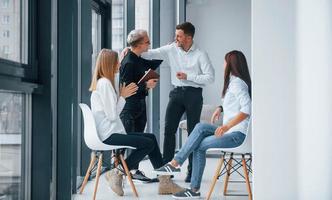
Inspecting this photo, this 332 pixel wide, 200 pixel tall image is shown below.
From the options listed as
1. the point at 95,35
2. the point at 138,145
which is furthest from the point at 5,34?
the point at 95,35

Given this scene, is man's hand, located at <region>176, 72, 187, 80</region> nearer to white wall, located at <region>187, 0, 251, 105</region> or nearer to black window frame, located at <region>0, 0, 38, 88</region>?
black window frame, located at <region>0, 0, 38, 88</region>

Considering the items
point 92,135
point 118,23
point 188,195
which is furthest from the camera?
point 118,23

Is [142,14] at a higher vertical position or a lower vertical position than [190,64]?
higher

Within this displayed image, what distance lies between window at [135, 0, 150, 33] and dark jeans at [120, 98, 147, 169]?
2.18m

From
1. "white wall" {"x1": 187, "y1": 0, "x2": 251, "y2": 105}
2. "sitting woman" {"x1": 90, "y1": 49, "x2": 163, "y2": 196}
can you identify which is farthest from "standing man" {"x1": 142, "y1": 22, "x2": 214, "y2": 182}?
"white wall" {"x1": 187, "y1": 0, "x2": 251, "y2": 105}

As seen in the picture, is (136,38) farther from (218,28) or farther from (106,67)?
(218,28)

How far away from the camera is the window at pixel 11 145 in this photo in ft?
9.74

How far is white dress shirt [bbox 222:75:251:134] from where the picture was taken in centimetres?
383

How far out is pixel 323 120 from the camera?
2393mm

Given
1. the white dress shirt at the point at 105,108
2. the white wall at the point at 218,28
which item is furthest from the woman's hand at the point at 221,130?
the white wall at the point at 218,28

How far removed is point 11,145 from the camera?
312 centimetres

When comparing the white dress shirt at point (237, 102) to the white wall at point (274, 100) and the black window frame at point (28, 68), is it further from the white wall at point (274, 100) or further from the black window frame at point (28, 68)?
the black window frame at point (28, 68)

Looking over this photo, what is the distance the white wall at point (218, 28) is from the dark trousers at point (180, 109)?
126 inches

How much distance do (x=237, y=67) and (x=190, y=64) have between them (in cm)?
88
